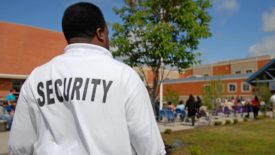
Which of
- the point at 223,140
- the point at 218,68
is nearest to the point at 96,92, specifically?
the point at 223,140

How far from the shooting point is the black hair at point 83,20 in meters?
1.96

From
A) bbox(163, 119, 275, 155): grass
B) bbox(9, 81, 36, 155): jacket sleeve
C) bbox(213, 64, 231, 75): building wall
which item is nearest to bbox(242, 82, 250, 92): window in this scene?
bbox(213, 64, 231, 75): building wall

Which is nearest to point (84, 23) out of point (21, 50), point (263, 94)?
point (263, 94)

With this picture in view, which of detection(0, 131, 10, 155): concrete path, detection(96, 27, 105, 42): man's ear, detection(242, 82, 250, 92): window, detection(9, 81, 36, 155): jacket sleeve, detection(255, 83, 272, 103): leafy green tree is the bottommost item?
detection(0, 131, 10, 155): concrete path

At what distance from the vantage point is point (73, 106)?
1854 millimetres

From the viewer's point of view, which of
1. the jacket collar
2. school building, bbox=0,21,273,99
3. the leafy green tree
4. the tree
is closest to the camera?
the jacket collar

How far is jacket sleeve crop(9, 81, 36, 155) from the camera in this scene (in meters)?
2.00

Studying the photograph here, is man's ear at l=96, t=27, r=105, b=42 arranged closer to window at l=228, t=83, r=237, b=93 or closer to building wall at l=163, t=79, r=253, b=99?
building wall at l=163, t=79, r=253, b=99

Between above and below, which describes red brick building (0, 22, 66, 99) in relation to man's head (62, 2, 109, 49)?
above

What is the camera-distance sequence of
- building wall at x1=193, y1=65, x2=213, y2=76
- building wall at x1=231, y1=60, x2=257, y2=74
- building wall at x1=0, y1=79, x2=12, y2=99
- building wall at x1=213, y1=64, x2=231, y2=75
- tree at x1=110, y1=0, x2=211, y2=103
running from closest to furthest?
tree at x1=110, y1=0, x2=211, y2=103 < building wall at x1=0, y1=79, x2=12, y2=99 < building wall at x1=231, y1=60, x2=257, y2=74 < building wall at x1=213, y1=64, x2=231, y2=75 < building wall at x1=193, y1=65, x2=213, y2=76

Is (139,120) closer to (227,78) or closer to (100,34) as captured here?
(100,34)

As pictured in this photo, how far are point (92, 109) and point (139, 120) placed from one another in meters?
0.25

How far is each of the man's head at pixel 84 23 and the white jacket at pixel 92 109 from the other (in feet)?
0.17

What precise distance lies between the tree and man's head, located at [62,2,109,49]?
246 inches
